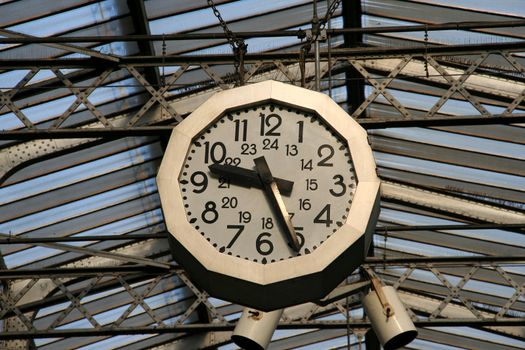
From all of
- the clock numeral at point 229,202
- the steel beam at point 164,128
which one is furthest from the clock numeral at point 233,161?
the steel beam at point 164,128

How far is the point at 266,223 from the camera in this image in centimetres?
520

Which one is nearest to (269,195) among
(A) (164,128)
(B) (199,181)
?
(B) (199,181)

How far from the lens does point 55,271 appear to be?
51.9 feet

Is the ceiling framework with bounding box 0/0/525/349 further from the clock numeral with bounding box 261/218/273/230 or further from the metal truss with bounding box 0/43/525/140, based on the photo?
the clock numeral with bounding box 261/218/273/230

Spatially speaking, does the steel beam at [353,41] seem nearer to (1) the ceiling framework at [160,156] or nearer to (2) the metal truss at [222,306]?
(1) the ceiling framework at [160,156]

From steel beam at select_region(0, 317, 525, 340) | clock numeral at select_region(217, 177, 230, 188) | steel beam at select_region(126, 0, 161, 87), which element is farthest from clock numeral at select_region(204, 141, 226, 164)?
steel beam at select_region(0, 317, 525, 340)

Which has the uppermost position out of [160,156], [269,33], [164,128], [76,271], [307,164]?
[160,156]

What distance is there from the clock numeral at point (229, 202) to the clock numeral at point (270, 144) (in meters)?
0.33

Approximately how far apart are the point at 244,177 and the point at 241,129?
1.10ft

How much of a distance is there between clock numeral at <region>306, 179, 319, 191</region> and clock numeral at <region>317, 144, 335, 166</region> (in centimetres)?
11

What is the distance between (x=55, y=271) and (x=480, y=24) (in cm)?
708

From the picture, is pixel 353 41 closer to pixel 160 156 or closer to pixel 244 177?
pixel 160 156

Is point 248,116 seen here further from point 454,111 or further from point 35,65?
point 454,111

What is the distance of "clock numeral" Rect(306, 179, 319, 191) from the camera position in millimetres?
5270
